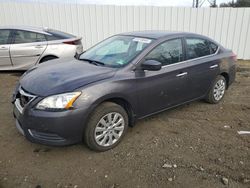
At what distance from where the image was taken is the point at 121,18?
830cm

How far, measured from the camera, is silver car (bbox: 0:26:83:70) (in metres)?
5.79

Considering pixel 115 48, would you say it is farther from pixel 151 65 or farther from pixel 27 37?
pixel 27 37

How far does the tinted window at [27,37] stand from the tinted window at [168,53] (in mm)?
3963

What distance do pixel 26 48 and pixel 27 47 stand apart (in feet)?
0.13

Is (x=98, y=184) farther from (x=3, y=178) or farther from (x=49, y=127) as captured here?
(x=3, y=178)

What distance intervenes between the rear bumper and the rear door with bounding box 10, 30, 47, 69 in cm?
375

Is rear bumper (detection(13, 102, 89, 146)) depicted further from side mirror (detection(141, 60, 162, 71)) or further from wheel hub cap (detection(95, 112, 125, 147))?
side mirror (detection(141, 60, 162, 71))

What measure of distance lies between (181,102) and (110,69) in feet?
4.88

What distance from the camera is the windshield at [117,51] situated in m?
3.12

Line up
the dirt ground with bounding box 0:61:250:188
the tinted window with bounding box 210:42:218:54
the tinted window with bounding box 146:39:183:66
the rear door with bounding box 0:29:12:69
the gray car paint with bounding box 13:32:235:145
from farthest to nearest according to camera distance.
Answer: the rear door with bounding box 0:29:12:69 → the tinted window with bounding box 210:42:218:54 → the tinted window with bounding box 146:39:183:66 → the gray car paint with bounding box 13:32:235:145 → the dirt ground with bounding box 0:61:250:188

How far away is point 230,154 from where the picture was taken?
2.79 metres

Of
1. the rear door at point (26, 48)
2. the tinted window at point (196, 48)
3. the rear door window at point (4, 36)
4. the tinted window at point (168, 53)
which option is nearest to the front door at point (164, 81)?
the tinted window at point (168, 53)

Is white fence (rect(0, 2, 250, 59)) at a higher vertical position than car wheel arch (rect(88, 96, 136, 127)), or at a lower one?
higher

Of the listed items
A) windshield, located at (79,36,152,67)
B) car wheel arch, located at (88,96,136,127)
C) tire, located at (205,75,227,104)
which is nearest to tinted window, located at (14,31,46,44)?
windshield, located at (79,36,152,67)
